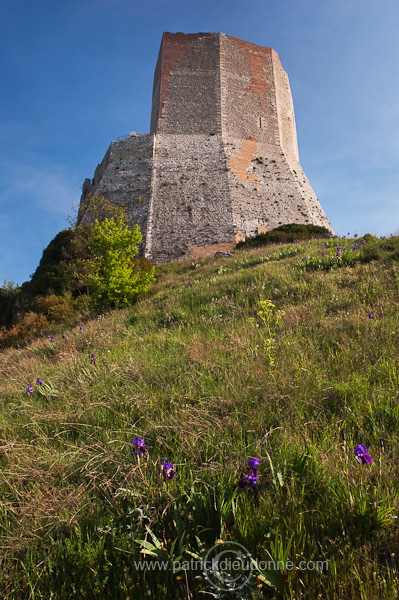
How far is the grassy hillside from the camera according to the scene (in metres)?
1.38

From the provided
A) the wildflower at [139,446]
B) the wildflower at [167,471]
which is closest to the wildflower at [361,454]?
the wildflower at [167,471]

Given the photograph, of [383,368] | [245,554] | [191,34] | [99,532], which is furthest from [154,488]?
[191,34]

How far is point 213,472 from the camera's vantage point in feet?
5.90

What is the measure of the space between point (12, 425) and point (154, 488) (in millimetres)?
1896

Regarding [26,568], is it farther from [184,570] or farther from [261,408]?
[261,408]

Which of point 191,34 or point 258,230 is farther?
point 191,34

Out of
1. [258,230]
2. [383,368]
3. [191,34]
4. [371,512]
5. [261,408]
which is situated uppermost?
[191,34]

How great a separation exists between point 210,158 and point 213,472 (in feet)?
81.4

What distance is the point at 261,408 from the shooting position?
2.44 metres

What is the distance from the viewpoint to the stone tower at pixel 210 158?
2155 cm

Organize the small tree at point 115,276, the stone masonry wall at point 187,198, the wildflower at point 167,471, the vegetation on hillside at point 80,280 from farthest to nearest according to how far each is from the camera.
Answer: the stone masonry wall at point 187,198, the vegetation on hillside at point 80,280, the small tree at point 115,276, the wildflower at point 167,471

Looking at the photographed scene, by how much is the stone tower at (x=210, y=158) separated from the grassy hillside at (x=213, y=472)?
17438 millimetres

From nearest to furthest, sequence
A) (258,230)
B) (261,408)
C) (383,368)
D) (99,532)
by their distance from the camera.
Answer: (99,532) → (261,408) → (383,368) → (258,230)

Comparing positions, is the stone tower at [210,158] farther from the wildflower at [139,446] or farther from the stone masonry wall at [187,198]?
the wildflower at [139,446]
